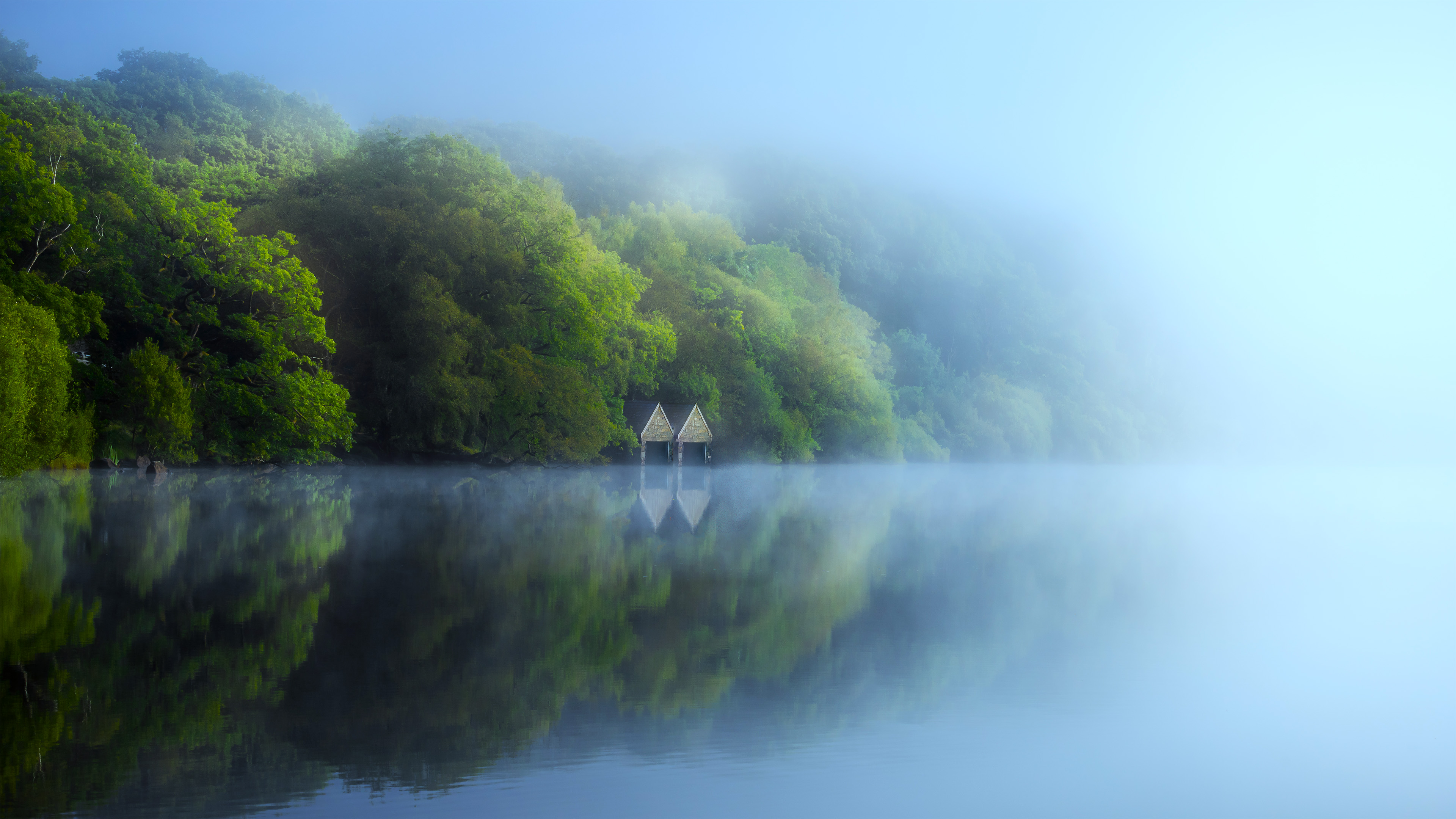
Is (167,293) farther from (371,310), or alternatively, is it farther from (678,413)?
(678,413)

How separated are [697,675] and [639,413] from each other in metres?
42.3

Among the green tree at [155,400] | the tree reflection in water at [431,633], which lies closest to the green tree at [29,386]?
the green tree at [155,400]

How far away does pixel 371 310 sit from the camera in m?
41.2

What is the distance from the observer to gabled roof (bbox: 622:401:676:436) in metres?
49.3

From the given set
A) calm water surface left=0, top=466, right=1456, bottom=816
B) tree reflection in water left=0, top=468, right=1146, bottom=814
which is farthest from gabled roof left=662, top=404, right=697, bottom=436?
calm water surface left=0, top=466, right=1456, bottom=816

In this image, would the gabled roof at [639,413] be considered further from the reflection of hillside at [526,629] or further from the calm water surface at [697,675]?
the calm water surface at [697,675]

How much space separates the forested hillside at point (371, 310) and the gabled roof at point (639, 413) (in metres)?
0.97

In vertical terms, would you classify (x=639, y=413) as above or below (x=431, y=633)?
above

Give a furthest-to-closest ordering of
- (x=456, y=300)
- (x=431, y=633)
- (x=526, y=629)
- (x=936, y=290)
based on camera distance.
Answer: (x=936, y=290)
(x=456, y=300)
(x=526, y=629)
(x=431, y=633)

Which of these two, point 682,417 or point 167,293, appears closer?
point 167,293

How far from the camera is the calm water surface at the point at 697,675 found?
18.7 ft

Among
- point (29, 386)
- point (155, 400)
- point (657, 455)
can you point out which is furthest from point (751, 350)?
point (29, 386)

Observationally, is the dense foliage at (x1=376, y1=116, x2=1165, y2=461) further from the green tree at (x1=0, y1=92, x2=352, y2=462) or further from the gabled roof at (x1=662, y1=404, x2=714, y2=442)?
the green tree at (x1=0, y1=92, x2=352, y2=462)

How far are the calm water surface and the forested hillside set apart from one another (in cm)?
1487
